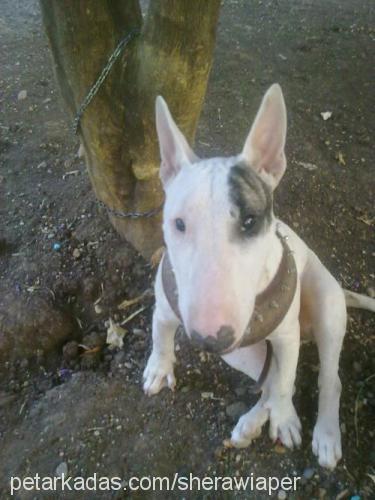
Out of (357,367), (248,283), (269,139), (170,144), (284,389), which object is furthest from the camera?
(357,367)

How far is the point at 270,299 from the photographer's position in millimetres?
1705

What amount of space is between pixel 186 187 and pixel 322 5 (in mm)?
4802

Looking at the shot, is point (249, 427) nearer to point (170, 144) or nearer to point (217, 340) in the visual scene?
point (217, 340)

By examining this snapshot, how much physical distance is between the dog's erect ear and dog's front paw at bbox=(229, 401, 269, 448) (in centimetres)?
102

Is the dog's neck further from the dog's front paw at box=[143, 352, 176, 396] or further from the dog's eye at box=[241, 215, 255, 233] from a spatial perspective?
the dog's front paw at box=[143, 352, 176, 396]

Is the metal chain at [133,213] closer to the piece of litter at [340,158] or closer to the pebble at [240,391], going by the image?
the pebble at [240,391]

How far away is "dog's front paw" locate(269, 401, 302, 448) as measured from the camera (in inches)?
80.4

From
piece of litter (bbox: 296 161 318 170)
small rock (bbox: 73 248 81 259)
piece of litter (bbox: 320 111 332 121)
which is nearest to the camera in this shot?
small rock (bbox: 73 248 81 259)

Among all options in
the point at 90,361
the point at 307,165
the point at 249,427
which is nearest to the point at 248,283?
the point at 249,427

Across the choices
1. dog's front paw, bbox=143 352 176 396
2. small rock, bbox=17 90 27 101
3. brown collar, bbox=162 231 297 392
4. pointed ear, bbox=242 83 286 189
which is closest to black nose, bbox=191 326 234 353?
brown collar, bbox=162 231 297 392

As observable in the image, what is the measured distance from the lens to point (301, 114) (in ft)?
12.3

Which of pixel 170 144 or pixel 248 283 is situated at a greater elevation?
pixel 170 144

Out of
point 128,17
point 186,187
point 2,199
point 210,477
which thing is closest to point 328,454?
point 210,477

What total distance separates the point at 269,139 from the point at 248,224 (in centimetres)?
34
